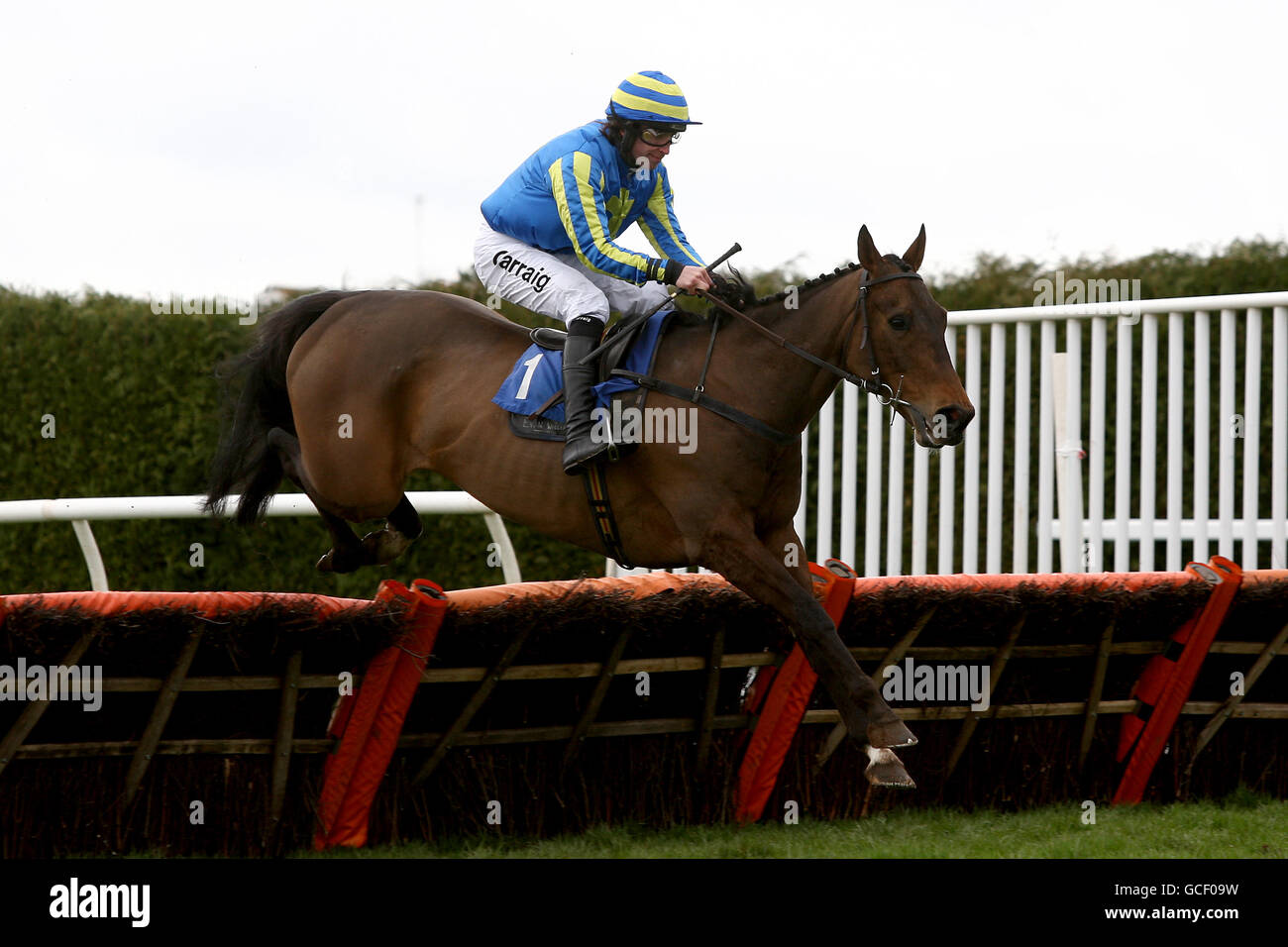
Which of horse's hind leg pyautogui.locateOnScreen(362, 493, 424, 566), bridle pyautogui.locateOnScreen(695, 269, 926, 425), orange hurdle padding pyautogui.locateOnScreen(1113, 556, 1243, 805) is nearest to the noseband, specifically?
bridle pyautogui.locateOnScreen(695, 269, 926, 425)

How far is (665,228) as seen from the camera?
5000 mm

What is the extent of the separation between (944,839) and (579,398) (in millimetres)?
1817

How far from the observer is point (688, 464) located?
4.41 meters

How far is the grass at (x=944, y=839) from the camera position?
421 cm

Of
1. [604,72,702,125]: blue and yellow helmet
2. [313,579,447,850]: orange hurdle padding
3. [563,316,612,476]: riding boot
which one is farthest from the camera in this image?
[604,72,702,125]: blue and yellow helmet

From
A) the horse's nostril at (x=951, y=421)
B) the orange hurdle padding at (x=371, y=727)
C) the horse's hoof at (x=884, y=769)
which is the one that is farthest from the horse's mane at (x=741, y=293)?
the horse's hoof at (x=884, y=769)

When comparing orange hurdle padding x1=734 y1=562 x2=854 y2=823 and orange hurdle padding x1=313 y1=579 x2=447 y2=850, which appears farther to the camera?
orange hurdle padding x1=734 y1=562 x2=854 y2=823

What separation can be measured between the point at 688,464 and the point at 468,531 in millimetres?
3962

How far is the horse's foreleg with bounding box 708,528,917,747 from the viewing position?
4031 mm

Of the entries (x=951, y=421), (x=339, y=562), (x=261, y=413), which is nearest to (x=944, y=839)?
(x=951, y=421)

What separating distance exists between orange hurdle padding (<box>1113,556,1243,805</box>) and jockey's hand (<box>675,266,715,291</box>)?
204cm

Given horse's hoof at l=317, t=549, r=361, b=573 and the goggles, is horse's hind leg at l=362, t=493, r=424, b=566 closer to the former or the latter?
horse's hoof at l=317, t=549, r=361, b=573
